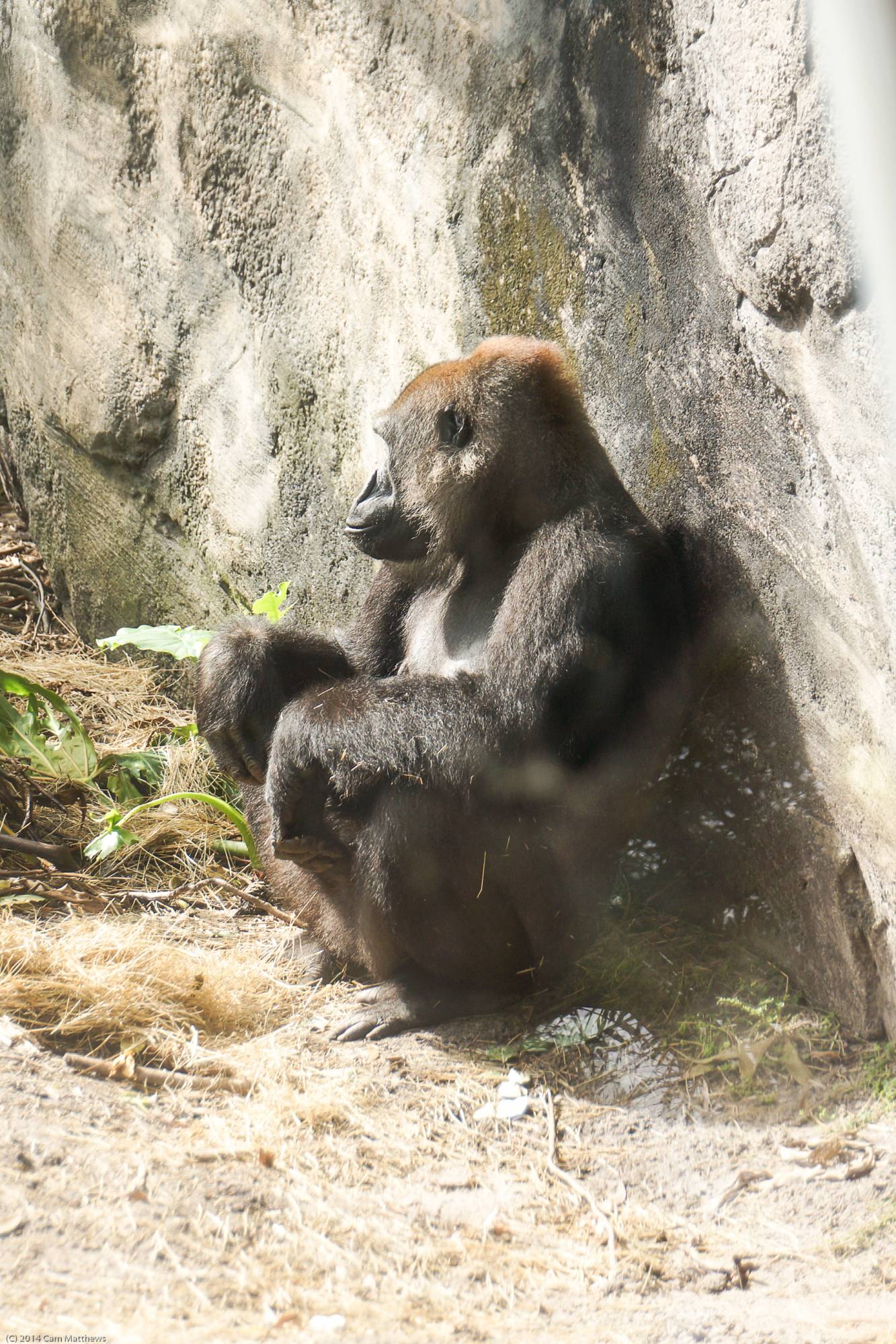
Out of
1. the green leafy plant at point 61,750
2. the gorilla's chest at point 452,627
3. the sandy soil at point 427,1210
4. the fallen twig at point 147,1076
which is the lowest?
the fallen twig at point 147,1076

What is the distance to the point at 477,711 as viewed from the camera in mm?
2729

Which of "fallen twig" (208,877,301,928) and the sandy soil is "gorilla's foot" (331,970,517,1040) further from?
"fallen twig" (208,877,301,928)

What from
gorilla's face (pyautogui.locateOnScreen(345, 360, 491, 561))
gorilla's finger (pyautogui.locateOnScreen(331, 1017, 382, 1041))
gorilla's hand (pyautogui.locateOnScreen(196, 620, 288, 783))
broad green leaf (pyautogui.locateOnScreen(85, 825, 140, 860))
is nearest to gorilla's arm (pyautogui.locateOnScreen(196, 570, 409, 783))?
gorilla's hand (pyautogui.locateOnScreen(196, 620, 288, 783))

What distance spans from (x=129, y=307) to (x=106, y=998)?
3.02 meters

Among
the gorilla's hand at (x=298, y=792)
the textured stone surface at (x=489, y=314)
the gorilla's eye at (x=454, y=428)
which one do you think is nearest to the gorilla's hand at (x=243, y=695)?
the gorilla's hand at (x=298, y=792)

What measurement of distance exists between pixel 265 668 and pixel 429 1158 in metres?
1.38

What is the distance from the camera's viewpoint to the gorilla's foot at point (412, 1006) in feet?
9.66

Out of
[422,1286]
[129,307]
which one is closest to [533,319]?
[129,307]

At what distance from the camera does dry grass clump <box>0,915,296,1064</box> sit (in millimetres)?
2773

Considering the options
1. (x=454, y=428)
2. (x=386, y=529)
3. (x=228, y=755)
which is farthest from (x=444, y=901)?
(x=454, y=428)

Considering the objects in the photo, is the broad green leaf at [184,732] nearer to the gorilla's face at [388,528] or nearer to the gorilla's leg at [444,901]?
the gorilla's face at [388,528]

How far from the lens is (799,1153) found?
90.5 inches

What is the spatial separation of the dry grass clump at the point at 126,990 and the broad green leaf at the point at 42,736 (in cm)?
74

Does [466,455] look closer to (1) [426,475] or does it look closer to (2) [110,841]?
(1) [426,475]
